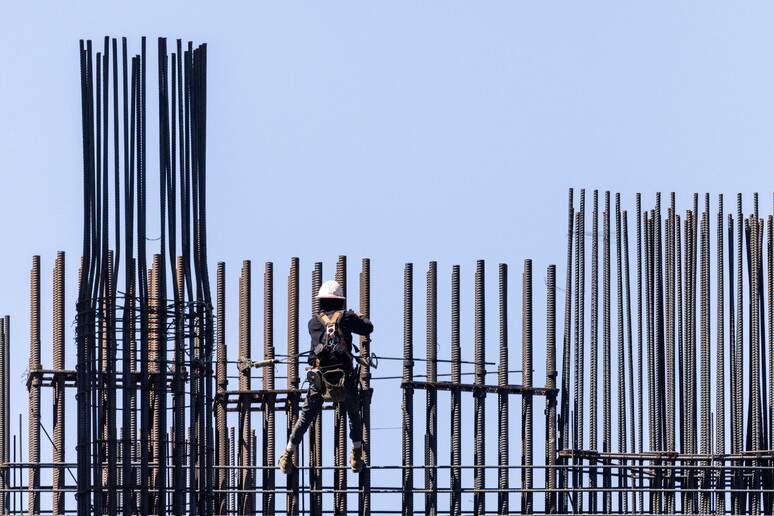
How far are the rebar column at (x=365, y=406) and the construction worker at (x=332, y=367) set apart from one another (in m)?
0.36

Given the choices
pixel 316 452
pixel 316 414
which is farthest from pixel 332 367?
pixel 316 452

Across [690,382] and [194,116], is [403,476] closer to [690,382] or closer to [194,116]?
[690,382]

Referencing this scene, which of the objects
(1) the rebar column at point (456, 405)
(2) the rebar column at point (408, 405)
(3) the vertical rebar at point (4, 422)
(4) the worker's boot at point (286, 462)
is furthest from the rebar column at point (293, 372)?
(3) the vertical rebar at point (4, 422)

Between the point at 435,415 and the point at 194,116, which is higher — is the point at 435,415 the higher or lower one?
the lower one

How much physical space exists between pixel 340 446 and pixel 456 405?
6.36ft

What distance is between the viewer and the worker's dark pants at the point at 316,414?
30.4 meters

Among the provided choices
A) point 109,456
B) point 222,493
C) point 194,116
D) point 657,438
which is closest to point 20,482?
point 222,493

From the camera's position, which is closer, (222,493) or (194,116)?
(194,116)

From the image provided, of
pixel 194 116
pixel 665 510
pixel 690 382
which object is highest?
pixel 194 116

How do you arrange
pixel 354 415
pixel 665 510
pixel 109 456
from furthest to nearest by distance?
pixel 665 510 → pixel 354 415 → pixel 109 456

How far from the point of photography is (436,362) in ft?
104

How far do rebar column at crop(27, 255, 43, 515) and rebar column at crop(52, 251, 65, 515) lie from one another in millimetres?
274

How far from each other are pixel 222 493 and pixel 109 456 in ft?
16.4

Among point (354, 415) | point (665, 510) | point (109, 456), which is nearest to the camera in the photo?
point (109, 456)
